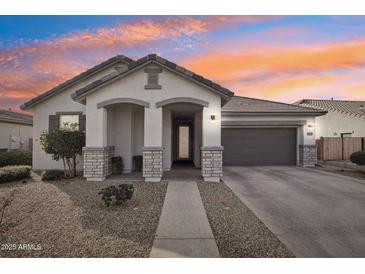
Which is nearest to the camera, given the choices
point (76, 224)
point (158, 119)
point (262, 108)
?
point (76, 224)

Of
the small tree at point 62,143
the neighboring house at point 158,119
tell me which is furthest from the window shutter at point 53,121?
the small tree at point 62,143

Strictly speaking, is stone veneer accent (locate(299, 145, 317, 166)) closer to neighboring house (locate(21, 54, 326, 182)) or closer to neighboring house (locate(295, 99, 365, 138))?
neighboring house (locate(21, 54, 326, 182))

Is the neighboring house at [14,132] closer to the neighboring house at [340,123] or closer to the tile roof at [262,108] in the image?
the tile roof at [262,108]

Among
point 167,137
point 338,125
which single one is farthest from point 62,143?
point 338,125

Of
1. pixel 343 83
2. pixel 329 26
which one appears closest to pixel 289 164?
Answer: pixel 343 83

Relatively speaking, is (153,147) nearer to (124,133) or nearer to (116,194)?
(124,133)

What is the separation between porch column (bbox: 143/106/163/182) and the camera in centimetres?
821

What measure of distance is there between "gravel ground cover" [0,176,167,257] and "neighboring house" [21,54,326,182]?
2.09 meters

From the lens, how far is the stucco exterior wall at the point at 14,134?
53.4ft

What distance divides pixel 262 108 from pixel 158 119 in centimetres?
785

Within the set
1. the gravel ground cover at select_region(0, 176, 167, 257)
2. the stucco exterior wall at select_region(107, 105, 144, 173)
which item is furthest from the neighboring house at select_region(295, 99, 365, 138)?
the gravel ground cover at select_region(0, 176, 167, 257)

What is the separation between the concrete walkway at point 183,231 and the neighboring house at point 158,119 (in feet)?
8.84

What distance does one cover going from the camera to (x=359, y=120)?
63.0 feet

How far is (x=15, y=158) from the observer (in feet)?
40.4
